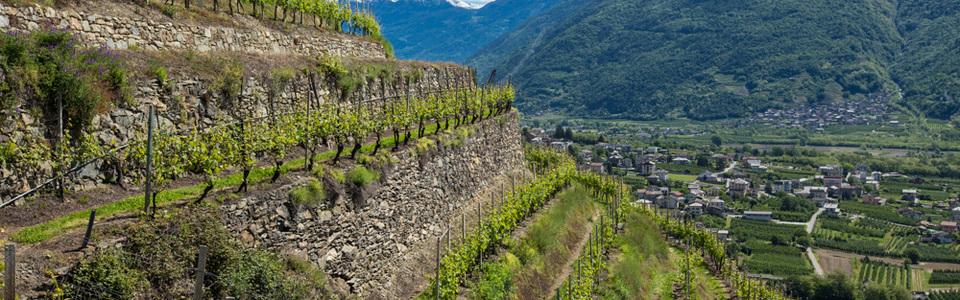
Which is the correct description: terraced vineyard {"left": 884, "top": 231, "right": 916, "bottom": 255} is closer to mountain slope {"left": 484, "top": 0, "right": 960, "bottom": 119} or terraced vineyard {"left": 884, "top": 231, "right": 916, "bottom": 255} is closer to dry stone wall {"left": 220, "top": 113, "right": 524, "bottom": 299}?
dry stone wall {"left": 220, "top": 113, "right": 524, "bottom": 299}

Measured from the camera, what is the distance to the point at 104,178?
10.9 m

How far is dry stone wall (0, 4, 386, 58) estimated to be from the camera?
12250mm

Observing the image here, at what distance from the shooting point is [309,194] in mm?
11852

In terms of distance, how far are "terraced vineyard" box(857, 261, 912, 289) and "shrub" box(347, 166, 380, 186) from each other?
55.7 metres

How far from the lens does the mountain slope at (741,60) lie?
536 ft

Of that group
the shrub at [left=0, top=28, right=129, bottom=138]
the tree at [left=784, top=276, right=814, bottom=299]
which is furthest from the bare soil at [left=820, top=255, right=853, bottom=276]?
the shrub at [left=0, top=28, right=129, bottom=138]

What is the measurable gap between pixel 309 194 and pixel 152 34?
6530 millimetres

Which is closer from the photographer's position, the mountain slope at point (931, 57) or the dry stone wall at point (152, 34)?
→ the dry stone wall at point (152, 34)

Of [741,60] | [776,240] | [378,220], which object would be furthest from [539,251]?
[741,60]

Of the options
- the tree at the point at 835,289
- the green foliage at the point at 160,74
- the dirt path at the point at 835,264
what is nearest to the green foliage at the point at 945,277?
the dirt path at the point at 835,264

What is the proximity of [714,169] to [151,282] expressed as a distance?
4182 inches

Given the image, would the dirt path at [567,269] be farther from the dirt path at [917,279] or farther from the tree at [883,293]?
the dirt path at [917,279]

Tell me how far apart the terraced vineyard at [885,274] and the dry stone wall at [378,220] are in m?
50.3

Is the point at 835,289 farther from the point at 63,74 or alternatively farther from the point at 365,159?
the point at 63,74
